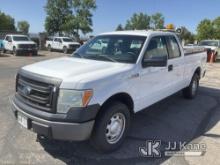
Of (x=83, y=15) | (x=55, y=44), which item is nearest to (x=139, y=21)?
(x=83, y=15)

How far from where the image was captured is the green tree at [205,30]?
1965 inches

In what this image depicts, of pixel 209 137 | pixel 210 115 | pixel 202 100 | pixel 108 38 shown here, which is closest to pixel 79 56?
pixel 108 38

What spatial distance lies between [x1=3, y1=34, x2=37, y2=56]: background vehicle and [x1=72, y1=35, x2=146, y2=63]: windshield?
59.3ft

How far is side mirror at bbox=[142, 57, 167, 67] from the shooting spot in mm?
4250

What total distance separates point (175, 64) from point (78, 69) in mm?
2676

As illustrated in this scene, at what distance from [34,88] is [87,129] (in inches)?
37.9

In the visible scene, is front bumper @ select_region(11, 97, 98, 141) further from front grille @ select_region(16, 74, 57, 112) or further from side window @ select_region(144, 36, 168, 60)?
side window @ select_region(144, 36, 168, 60)

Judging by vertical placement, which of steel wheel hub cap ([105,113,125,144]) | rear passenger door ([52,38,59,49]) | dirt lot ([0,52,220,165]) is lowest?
dirt lot ([0,52,220,165])

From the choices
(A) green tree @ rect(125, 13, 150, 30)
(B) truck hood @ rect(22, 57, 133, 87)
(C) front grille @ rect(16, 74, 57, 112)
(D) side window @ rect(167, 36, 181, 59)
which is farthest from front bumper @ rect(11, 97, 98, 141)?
(A) green tree @ rect(125, 13, 150, 30)

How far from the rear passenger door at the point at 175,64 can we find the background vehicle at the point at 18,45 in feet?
60.4

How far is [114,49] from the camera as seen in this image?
15.6ft

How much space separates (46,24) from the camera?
1528 inches

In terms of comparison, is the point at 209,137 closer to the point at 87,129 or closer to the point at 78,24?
the point at 87,129

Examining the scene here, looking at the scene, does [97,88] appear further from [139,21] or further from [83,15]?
[139,21]
